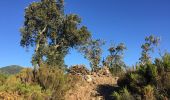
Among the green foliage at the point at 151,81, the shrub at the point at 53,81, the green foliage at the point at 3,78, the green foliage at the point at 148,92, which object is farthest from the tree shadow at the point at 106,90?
the green foliage at the point at 3,78

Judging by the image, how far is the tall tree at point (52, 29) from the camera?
132ft

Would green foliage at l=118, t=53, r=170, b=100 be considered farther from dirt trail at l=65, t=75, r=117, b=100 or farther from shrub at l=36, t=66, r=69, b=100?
shrub at l=36, t=66, r=69, b=100

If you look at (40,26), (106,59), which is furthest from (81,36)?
(106,59)

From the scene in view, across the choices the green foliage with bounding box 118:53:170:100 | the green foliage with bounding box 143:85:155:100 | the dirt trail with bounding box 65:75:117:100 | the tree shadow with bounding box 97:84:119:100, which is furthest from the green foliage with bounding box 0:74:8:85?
the green foliage with bounding box 143:85:155:100

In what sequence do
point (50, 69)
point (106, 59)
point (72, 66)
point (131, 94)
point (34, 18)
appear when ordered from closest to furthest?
point (131, 94) < point (50, 69) < point (72, 66) < point (34, 18) < point (106, 59)

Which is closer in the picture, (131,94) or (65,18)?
(131,94)

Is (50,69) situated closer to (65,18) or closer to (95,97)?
(95,97)

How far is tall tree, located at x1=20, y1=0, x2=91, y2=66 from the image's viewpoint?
40.2m

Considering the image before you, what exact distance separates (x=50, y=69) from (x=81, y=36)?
21.6 m

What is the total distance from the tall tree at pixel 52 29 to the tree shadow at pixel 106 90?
776 inches

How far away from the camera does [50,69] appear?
19.8m

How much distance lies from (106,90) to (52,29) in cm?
2248

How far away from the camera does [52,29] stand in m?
40.9

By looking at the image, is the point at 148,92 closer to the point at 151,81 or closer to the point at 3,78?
the point at 151,81
